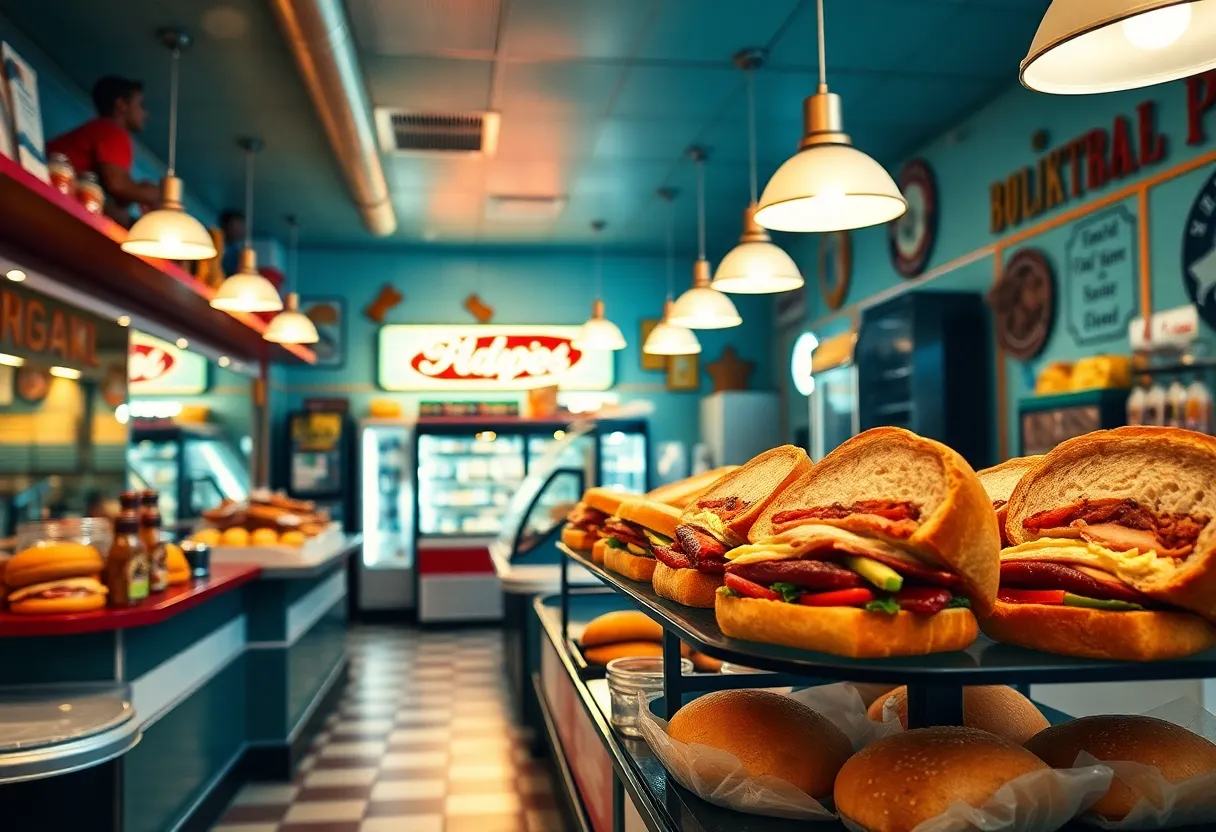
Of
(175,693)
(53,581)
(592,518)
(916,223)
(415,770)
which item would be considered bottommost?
(415,770)

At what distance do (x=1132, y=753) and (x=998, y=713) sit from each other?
303mm

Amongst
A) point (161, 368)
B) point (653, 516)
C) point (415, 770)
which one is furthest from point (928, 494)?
point (161, 368)

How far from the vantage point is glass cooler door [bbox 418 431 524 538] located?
31.0ft

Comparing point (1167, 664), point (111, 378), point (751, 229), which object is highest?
point (751, 229)

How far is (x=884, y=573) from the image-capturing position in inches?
49.9

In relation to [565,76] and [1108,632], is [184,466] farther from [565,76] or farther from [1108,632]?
[1108,632]

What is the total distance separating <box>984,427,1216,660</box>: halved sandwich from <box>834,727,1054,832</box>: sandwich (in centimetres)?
17

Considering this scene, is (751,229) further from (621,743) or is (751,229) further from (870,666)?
(870,666)

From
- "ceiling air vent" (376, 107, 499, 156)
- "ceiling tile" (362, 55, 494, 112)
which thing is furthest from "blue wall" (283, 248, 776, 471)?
"ceiling tile" (362, 55, 494, 112)

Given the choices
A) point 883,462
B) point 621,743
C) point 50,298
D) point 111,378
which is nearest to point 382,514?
point 111,378

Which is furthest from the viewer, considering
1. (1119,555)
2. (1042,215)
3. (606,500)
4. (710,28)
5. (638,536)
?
(1042,215)

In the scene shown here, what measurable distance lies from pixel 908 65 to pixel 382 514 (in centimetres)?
639

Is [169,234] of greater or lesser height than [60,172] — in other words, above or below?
below

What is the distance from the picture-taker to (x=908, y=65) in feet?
17.7
